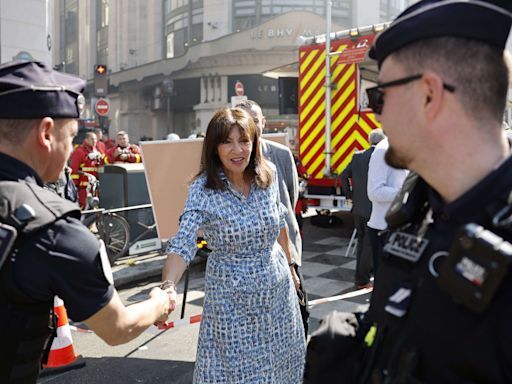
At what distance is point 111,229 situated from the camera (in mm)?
7418

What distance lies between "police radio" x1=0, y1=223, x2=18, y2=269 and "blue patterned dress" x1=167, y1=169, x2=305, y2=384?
1.20 meters

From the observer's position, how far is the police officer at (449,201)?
114 cm

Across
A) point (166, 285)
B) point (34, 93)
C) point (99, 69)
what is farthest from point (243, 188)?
point (99, 69)

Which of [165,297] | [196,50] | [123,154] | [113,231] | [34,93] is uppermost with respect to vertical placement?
[196,50]

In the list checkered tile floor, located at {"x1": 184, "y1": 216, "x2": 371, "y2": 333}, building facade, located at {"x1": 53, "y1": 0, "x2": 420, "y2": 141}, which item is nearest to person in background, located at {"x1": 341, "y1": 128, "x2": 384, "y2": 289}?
checkered tile floor, located at {"x1": 184, "y1": 216, "x2": 371, "y2": 333}

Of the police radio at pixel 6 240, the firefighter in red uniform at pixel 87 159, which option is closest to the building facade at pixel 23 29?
the firefighter in red uniform at pixel 87 159

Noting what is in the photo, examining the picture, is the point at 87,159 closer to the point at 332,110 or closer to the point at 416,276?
the point at 332,110

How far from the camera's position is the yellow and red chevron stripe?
825 centimetres

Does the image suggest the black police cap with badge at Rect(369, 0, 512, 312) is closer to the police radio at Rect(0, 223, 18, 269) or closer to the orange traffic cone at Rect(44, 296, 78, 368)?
the police radio at Rect(0, 223, 18, 269)

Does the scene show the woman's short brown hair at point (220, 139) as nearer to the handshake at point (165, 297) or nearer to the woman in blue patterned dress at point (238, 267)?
the woman in blue patterned dress at point (238, 267)

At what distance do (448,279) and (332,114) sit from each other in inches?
296

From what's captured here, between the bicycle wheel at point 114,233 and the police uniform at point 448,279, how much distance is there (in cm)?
618

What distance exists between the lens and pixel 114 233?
7.48m

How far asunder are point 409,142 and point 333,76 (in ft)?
23.8
